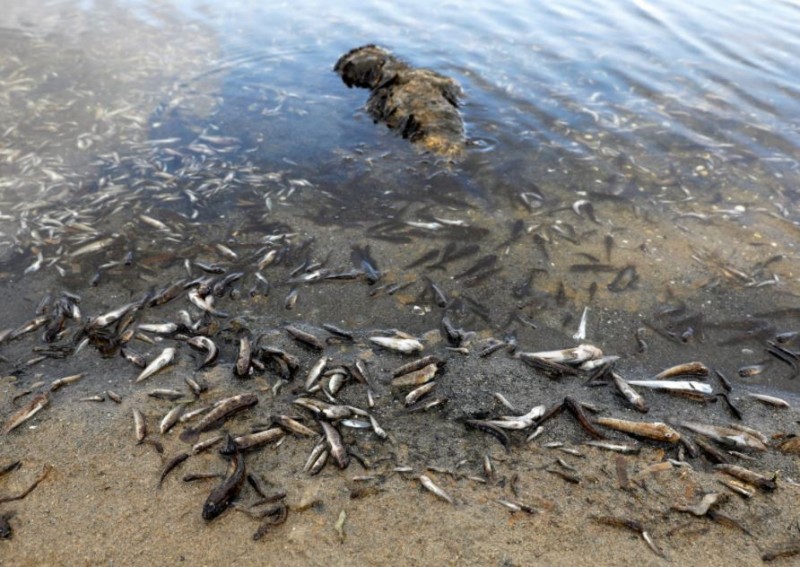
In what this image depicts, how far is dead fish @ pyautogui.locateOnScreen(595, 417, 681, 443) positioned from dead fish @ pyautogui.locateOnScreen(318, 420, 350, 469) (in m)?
2.16

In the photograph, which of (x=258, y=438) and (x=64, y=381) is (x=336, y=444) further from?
(x=64, y=381)

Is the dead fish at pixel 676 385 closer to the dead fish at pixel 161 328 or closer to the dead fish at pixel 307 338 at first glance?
the dead fish at pixel 307 338

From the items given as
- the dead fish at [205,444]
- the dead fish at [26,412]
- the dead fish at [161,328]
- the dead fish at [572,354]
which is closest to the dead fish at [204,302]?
the dead fish at [161,328]

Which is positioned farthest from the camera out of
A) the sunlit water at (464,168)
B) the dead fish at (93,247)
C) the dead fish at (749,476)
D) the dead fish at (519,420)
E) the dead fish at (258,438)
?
the dead fish at (93,247)

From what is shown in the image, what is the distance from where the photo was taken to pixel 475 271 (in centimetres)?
653

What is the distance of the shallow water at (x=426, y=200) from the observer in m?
5.32

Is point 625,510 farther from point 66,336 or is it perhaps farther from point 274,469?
point 66,336

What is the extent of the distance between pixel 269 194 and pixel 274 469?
15.9ft

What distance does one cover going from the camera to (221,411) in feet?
14.8

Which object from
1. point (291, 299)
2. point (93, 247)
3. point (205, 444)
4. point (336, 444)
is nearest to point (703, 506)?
point (336, 444)

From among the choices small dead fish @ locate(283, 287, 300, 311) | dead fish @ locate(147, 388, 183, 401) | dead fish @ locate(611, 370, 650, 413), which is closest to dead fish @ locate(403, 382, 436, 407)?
dead fish @ locate(611, 370, 650, 413)

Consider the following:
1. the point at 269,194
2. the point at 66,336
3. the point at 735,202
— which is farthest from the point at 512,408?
the point at 735,202

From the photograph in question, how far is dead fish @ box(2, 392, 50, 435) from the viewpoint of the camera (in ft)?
14.4

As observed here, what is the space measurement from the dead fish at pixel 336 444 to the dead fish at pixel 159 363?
170cm
